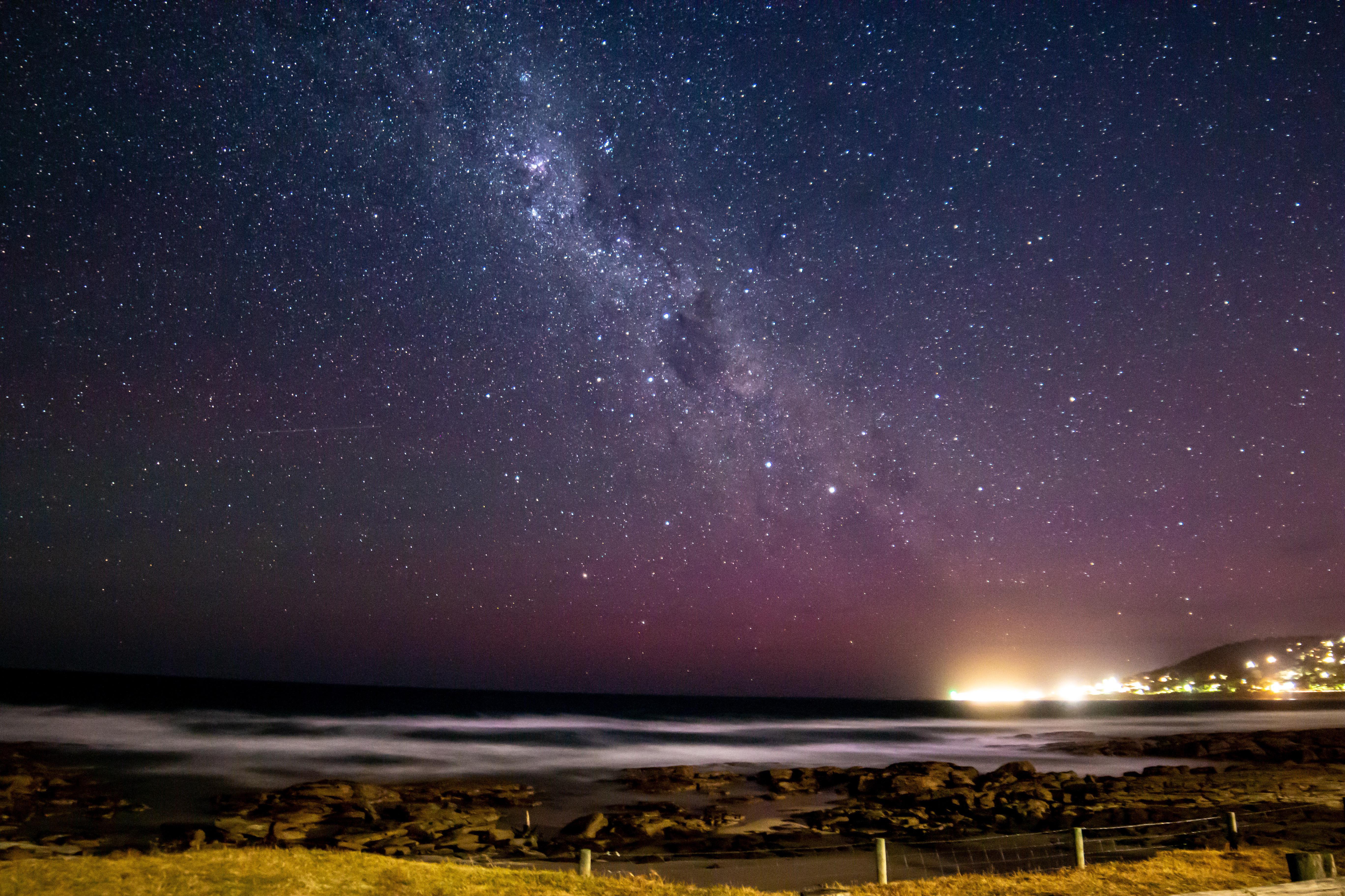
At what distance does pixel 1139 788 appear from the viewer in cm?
2798

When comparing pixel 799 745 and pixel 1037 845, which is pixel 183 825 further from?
pixel 799 745

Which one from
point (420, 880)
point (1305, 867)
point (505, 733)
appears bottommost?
point (505, 733)

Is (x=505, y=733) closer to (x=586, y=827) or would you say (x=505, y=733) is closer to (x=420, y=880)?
(x=586, y=827)

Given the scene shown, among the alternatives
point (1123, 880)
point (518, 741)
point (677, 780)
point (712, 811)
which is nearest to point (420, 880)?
point (1123, 880)

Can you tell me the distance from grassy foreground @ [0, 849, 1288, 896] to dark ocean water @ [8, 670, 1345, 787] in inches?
1012

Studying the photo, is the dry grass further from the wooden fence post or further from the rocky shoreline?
the rocky shoreline

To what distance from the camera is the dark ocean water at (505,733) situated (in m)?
41.9

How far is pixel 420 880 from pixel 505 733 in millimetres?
65142

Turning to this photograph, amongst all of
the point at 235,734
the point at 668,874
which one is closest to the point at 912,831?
the point at 668,874

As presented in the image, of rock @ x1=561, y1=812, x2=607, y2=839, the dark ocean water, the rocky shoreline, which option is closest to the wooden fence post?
the rocky shoreline

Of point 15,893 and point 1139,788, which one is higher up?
point 15,893

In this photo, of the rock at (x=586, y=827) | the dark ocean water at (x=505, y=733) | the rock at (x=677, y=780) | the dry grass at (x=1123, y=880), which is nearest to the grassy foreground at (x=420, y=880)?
the dry grass at (x=1123, y=880)

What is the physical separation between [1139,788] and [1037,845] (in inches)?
499

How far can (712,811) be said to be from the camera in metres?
26.1
